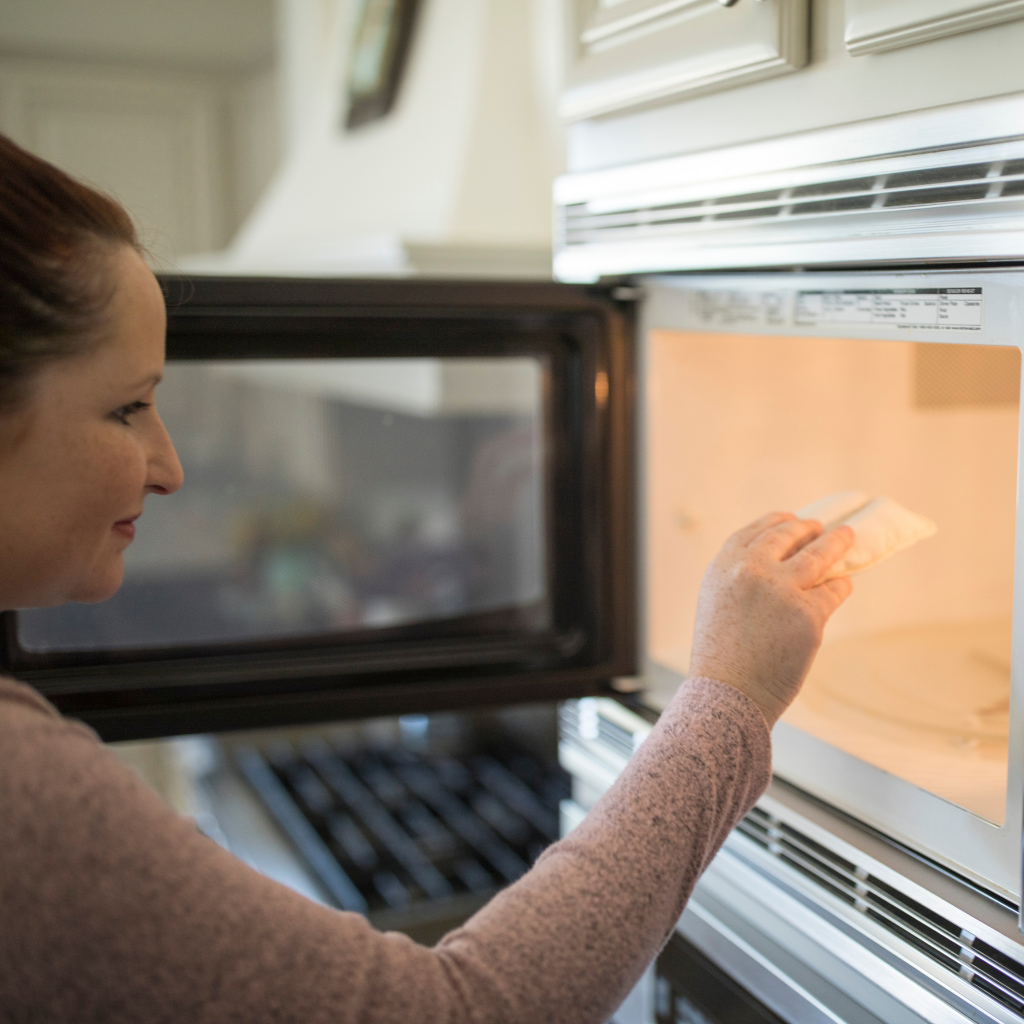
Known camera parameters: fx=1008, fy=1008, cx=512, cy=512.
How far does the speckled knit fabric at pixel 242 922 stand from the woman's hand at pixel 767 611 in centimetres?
8

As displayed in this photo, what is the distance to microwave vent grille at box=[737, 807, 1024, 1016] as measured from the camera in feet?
1.83

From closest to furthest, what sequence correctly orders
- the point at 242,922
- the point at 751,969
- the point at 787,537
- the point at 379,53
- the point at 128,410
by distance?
the point at 242,922 → the point at 128,410 → the point at 787,537 → the point at 751,969 → the point at 379,53

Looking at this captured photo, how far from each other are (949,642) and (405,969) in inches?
27.9

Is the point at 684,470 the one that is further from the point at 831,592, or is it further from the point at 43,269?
the point at 43,269

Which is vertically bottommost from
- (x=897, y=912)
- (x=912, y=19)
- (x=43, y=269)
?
A: (x=897, y=912)

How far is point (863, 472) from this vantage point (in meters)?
0.99

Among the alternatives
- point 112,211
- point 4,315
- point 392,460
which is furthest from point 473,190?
point 4,315

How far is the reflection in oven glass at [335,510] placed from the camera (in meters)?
1.04

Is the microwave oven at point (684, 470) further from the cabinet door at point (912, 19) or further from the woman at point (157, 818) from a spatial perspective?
the woman at point (157, 818)

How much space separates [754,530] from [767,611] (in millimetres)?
79

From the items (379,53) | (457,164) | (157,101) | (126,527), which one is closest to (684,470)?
(126,527)

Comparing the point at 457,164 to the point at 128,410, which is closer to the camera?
the point at 128,410

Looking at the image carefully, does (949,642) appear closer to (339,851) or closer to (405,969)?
(405,969)

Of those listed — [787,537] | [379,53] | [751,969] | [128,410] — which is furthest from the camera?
[379,53]
